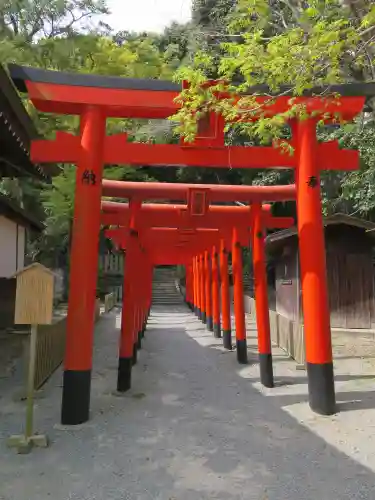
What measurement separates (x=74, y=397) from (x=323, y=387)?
312 centimetres

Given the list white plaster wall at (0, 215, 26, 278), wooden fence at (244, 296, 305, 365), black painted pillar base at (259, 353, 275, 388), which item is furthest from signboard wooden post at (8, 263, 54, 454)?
white plaster wall at (0, 215, 26, 278)

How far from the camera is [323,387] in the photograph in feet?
18.7

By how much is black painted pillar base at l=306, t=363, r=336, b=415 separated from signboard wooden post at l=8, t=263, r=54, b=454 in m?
3.32

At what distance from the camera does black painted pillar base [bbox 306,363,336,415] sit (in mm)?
5664

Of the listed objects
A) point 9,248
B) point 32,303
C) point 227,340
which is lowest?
point 227,340

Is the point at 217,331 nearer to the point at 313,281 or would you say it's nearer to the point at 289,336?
the point at 289,336

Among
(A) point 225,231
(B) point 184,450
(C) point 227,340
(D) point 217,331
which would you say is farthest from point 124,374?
(D) point 217,331

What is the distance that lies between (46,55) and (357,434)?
54.0 feet

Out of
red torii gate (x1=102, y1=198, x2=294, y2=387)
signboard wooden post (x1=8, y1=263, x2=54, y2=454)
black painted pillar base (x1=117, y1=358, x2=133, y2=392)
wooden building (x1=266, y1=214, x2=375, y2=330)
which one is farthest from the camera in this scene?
wooden building (x1=266, y1=214, x2=375, y2=330)

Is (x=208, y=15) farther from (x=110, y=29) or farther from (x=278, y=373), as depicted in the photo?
(x=278, y=373)

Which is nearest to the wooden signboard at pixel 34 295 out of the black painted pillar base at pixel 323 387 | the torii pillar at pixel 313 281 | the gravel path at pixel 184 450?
the gravel path at pixel 184 450

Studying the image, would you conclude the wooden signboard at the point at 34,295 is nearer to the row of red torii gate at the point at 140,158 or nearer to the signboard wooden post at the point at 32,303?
the signboard wooden post at the point at 32,303

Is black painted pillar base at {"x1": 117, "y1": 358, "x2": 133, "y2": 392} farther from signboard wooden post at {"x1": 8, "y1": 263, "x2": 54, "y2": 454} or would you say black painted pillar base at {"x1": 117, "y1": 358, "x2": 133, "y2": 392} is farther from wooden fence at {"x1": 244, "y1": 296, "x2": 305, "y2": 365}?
wooden fence at {"x1": 244, "y1": 296, "x2": 305, "y2": 365}

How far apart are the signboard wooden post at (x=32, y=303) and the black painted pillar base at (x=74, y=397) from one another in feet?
1.62
